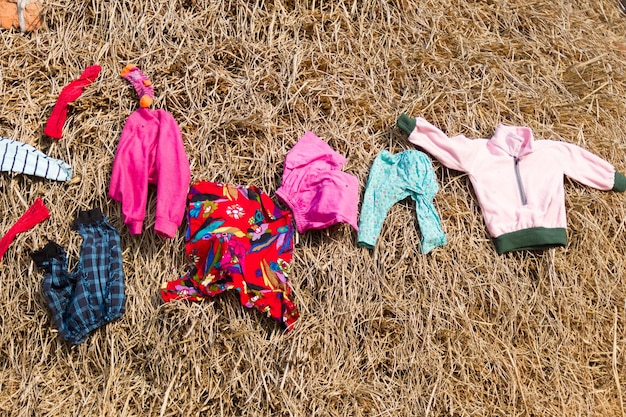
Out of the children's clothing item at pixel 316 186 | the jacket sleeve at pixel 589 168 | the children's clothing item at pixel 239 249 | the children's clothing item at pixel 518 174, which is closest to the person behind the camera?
the children's clothing item at pixel 239 249

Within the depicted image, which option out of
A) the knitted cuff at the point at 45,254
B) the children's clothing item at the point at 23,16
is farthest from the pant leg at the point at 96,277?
the children's clothing item at the point at 23,16

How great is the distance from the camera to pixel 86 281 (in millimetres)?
2061

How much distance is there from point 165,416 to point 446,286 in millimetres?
1224

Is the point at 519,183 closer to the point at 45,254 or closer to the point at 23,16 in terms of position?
the point at 45,254

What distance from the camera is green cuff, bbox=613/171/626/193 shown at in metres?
2.34

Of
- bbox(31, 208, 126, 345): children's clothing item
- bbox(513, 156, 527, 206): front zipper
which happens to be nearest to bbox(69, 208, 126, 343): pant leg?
bbox(31, 208, 126, 345): children's clothing item

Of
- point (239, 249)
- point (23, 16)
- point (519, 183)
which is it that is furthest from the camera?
point (23, 16)

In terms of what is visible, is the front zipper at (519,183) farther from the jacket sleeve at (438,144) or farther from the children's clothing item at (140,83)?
the children's clothing item at (140,83)

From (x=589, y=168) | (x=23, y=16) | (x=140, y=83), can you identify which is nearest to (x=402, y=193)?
(x=589, y=168)

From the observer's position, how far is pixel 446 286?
2135 millimetres

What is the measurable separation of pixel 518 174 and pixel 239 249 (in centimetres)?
125

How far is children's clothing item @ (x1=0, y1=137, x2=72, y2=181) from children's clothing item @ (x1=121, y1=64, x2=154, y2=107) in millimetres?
429

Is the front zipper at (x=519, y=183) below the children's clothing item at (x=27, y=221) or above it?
below

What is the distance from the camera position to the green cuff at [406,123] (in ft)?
7.39
